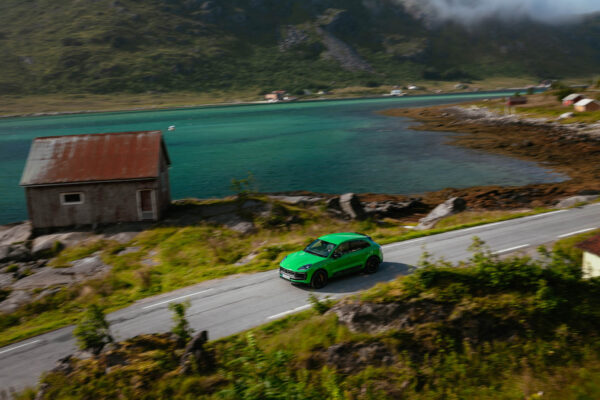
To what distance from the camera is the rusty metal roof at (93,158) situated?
1305 inches

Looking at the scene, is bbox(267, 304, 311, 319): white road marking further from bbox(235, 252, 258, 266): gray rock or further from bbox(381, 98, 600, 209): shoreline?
bbox(381, 98, 600, 209): shoreline

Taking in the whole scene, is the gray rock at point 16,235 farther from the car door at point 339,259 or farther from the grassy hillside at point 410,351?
the car door at point 339,259

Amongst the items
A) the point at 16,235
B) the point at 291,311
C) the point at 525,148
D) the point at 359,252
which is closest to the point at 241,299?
the point at 291,311

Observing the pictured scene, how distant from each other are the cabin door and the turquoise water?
22.5 metres

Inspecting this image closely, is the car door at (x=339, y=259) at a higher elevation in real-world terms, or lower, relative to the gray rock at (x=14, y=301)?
higher

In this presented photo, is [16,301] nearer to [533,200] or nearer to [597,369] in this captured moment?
[597,369]

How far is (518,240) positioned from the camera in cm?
2348

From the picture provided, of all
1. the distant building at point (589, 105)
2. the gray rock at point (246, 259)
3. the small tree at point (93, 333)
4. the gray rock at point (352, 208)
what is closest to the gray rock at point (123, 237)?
the gray rock at point (246, 259)

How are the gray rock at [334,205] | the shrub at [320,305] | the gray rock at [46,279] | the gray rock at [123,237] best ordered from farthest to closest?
1. the gray rock at [334,205]
2. the gray rock at [123,237]
3. the gray rock at [46,279]
4. the shrub at [320,305]

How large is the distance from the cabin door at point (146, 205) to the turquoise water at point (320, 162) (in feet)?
73.8

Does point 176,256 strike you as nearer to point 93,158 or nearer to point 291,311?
point 93,158

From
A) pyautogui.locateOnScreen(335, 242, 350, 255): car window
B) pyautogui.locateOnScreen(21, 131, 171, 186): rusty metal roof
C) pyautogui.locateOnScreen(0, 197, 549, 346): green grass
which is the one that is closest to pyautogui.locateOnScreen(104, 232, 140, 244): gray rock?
pyautogui.locateOnScreen(0, 197, 549, 346): green grass

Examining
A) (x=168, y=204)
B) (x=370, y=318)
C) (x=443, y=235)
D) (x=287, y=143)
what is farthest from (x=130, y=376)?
(x=287, y=143)

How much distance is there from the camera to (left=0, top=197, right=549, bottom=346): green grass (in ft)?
71.7
